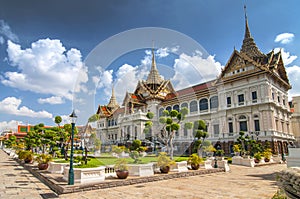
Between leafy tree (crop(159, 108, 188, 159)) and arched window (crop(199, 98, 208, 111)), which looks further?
arched window (crop(199, 98, 208, 111))

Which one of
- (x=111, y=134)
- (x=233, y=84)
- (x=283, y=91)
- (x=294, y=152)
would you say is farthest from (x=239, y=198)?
(x=111, y=134)

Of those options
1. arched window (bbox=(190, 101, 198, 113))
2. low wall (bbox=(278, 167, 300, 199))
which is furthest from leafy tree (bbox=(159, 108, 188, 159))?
arched window (bbox=(190, 101, 198, 113))

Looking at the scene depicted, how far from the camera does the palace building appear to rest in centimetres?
2905

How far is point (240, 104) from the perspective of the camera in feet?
103

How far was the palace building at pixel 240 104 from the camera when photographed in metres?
29.0

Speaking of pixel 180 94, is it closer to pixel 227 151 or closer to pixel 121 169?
pixel 227 151

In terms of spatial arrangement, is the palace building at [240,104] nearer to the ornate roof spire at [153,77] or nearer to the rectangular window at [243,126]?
Answer: the rectangular window at [243,126]

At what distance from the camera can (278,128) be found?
98.6 feet

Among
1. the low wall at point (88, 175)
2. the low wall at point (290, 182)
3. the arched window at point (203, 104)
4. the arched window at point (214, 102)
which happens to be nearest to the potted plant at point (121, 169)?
the low wall at point (88, 175)

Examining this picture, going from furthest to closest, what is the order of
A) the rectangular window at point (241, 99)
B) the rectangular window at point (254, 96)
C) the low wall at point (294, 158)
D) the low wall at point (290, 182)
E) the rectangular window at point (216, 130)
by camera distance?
the rectangular window at point (216, 130)
the rectangular window at point (241, 99)
the rectangular window at point (254, 96)
the low wall at point (294, 158)
the low wall at point (290, 182)

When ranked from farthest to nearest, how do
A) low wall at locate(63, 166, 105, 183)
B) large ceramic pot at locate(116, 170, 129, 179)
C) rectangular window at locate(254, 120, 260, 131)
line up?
rectangular window at locate(254, 120, 260, 131), large ceramic pot at locate(116, 170, 129, 179), low wall at locate(63, 166, 105, 183)

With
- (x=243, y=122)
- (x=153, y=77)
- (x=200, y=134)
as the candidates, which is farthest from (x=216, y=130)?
(x=153, y=77)

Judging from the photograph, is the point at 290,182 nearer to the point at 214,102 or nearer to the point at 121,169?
the point at 121,169

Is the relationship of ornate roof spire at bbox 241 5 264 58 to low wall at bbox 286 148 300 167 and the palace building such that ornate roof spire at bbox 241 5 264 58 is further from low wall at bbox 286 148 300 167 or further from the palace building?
low wall at bbox 286 148 300 167
